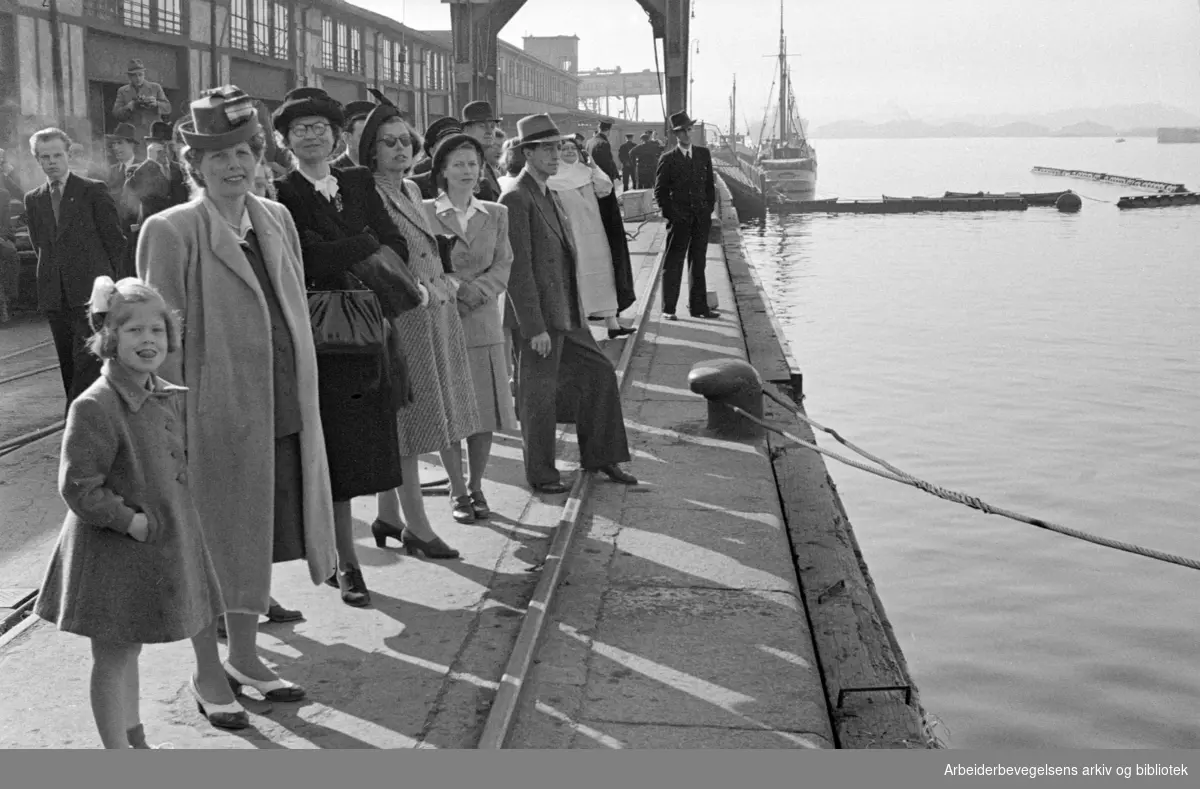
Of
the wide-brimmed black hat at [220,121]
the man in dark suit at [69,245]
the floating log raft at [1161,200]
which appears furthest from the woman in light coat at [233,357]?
the floating log raft at [1161,200]

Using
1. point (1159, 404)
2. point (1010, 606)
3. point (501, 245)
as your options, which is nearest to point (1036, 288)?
point (1159, 404)

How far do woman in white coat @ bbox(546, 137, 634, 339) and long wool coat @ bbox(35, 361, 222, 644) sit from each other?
17.8ft

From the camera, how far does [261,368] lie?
433 centimetres

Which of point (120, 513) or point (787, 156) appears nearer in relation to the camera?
point (120, 513)

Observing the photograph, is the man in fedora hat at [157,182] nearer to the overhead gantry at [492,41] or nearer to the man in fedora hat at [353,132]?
the man in fedora hat at [353,132]

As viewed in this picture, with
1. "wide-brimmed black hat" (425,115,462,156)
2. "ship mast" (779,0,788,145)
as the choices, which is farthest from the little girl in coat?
"ship mast" (779,0,788,145)

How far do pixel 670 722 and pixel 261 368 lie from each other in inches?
65.6

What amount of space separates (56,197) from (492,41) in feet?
39.9

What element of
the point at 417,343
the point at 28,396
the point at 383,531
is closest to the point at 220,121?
the point at 417,343

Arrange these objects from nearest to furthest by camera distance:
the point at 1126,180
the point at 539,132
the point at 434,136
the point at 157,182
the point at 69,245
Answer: the point at 539,132 → the point at 434,136 → the point at 69,245 → the point at 157,182 → the point at 1126,180

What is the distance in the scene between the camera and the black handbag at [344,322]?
199 inches

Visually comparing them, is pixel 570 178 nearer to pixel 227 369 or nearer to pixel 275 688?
pixel 227 369

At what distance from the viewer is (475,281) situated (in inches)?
263

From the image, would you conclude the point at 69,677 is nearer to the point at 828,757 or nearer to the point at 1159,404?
the point at 828,757
